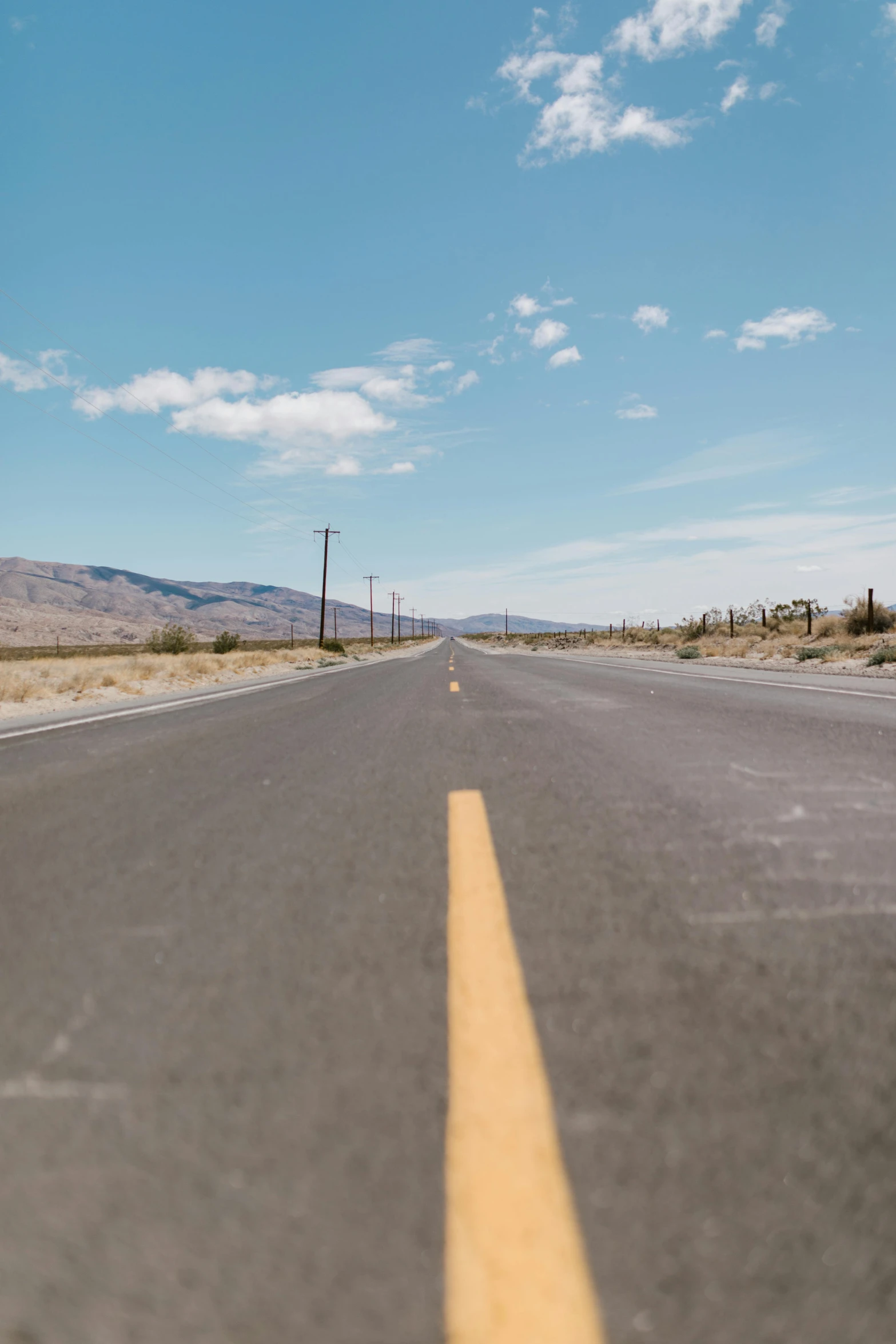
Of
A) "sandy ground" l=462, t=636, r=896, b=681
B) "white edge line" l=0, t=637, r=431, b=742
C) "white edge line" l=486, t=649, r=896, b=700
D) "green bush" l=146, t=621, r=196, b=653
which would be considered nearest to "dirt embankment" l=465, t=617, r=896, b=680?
"sandy ground" l=462, t=636, r=896, b=681

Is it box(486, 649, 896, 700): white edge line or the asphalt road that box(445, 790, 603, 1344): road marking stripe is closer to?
the asphalt road

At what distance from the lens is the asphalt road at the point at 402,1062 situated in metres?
0.95

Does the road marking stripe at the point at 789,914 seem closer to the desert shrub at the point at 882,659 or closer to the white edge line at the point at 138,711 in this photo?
the white edge line at the point at 138,711

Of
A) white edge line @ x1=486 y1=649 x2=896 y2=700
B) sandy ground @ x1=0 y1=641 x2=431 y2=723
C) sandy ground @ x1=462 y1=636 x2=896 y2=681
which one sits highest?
sandy ground @ x1=462 y1=636 x2=896 y2=681

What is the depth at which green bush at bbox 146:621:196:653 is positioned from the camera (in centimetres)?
4106

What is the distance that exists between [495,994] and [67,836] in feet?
8.29

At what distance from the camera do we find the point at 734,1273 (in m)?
0.95

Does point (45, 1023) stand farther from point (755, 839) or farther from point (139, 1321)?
point (755, 839)

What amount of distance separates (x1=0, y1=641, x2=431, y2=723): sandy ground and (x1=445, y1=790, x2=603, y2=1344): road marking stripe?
11.0 metres

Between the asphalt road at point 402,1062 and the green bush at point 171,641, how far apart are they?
40.0m

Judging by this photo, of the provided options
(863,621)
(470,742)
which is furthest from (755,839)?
(863,621)

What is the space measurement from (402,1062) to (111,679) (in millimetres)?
18348

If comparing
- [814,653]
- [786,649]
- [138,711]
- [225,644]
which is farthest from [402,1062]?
[225,644]

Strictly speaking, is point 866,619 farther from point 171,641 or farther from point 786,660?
point 171,641
